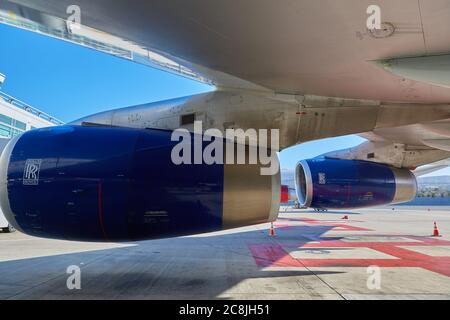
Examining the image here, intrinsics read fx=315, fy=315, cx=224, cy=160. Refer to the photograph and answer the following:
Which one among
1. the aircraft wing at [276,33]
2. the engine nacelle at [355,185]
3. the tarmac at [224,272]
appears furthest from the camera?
the engine nacelle at [355,185]

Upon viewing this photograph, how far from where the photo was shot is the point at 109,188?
4.25 m

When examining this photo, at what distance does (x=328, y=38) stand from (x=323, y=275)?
4.11 meters

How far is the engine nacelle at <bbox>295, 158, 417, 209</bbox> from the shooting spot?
30.9 feet

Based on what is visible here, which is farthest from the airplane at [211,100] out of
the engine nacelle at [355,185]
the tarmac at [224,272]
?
the engine nacelle at [355,185]

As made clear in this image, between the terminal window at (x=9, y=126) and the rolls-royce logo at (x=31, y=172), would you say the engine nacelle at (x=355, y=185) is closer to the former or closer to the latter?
the rolls-royce logo at (x=31, y=172)

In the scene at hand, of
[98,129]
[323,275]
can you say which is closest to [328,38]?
[98,129]

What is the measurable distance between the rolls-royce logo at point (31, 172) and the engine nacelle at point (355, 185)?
735cm

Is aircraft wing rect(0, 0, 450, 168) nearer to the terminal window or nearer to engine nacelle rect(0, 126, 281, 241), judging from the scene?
engine nacelle rect(0, 126, 281, 241)

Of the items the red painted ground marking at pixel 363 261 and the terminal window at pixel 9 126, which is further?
the terminal window at pixel 9 126

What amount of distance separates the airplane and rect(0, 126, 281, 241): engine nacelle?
15mm

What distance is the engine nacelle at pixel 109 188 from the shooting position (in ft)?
14.0

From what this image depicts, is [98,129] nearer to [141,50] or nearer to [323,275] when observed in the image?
[141,50]

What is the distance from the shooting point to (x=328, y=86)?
15.6 feet

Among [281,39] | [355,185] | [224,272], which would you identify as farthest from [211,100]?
[355,185]
